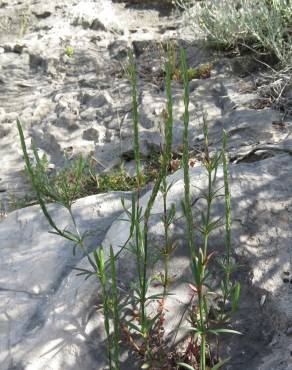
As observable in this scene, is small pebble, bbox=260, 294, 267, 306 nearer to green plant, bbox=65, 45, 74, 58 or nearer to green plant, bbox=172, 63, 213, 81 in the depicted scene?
green plant, bbox=172, 63, 213, 81

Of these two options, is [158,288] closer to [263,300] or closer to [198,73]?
[263,300]

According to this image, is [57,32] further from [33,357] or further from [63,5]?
[33,357]

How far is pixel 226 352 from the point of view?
8.35ft

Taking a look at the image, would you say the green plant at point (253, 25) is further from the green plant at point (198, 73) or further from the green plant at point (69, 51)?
the green plant at point (69, 51)

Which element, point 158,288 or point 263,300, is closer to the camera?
point 263,300

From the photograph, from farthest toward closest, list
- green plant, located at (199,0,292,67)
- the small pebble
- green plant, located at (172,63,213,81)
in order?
green plant, located at (172,63,213,81), green plant, located at (199,0,292,67), the small pebble

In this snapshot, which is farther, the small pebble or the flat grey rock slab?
the small pebble

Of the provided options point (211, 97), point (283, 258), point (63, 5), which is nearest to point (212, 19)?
point (211, 97)

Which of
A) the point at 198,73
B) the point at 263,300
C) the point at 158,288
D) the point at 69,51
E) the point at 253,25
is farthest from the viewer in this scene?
the point at 69,51

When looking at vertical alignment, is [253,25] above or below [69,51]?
above

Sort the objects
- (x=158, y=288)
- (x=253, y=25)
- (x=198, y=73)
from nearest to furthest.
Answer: (x=158, y=288) → (x=253, y=25) → (x=198, y=73)

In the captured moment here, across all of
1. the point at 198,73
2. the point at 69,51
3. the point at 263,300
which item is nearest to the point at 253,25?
the point at 198,73

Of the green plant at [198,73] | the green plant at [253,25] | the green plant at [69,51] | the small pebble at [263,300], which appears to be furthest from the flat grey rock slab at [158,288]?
the green plant at [69,51]

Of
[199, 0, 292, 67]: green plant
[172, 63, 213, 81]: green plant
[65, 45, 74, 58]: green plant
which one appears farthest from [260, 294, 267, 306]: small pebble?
[65, 45, 74, 58]: green plant
